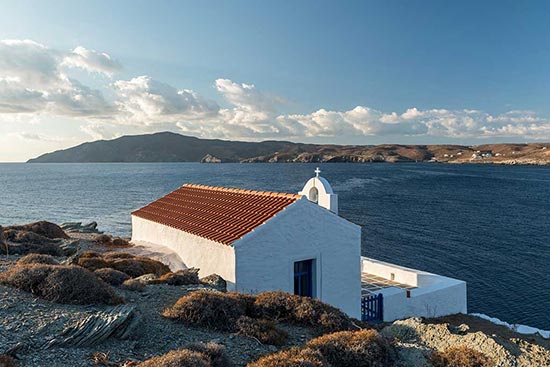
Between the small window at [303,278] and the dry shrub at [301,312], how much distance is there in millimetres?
4689

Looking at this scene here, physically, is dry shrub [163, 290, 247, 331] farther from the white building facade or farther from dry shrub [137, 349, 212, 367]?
the white building facade

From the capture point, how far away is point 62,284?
30.2 ft

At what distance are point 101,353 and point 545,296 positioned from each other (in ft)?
99.1

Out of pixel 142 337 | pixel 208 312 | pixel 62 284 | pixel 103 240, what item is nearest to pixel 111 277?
pixel 62 284

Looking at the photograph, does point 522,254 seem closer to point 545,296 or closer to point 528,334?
point 545,296

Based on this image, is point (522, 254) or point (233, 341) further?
point (522, 254)

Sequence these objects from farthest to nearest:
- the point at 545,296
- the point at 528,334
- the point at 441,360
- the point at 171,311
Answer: the point at 545,296 → the point at 528,334 → the point at 171,311 → the point at 441,360

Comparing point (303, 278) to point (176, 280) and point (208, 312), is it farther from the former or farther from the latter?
point (208, 312)

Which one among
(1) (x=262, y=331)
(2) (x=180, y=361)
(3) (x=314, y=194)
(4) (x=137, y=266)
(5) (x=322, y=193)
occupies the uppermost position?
(5) (x=322, y=193)

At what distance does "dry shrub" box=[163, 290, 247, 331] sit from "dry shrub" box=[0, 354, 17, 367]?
337 cm

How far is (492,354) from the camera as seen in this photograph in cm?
842

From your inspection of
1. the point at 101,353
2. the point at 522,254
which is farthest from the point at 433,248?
the point at 101,353

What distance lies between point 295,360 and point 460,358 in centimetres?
366

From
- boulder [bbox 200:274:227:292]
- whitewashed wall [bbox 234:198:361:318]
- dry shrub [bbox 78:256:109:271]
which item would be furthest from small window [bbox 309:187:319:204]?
dry shrub [bbox 78:256:109:271]
